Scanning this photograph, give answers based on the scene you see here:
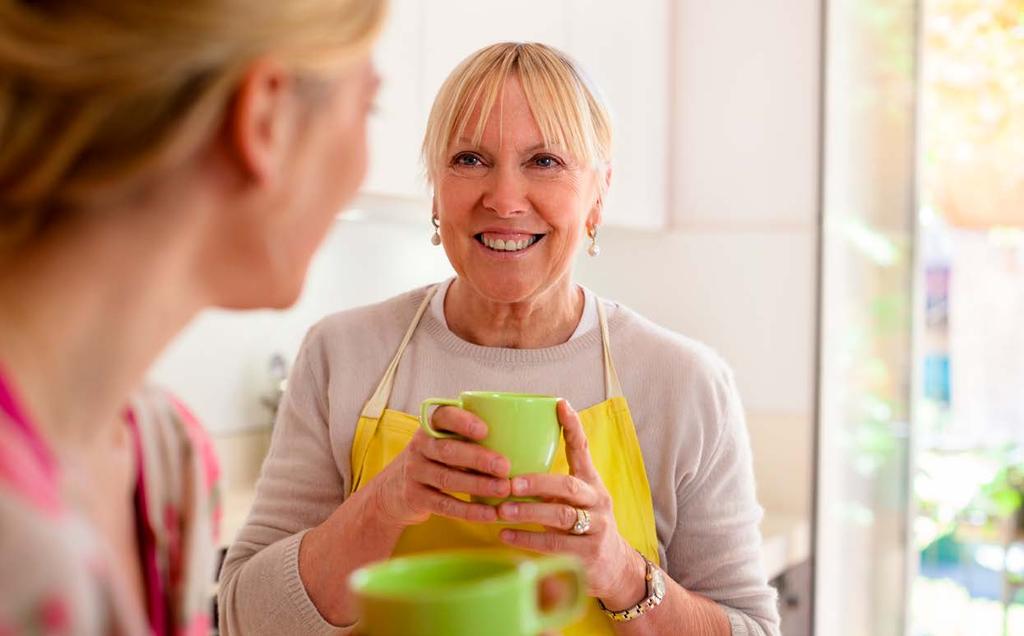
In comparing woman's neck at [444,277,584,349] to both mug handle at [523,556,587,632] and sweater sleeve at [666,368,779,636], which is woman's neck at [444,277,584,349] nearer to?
sweater sleeve at [666,368,779,636]

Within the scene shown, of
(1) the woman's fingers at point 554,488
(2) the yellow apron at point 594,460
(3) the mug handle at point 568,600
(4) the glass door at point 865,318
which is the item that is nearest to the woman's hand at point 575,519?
(1) the woman's fingers at point 554,488

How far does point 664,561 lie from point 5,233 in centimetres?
93

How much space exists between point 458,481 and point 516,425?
3.2 inches

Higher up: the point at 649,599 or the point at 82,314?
the point at 82,314

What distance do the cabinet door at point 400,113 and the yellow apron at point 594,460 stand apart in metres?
0.81

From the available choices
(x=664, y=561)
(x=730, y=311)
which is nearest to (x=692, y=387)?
(x=664, y=561)

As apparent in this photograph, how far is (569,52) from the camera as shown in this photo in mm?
2686

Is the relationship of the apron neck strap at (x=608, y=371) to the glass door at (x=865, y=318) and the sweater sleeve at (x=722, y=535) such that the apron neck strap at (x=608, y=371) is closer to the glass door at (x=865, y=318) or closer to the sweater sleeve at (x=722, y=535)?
the sweater sleeve at (x=722, y=535)

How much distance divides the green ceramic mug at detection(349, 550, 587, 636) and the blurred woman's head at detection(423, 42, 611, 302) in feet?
2.44

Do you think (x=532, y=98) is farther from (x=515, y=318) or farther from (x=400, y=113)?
(x=400, y=113)

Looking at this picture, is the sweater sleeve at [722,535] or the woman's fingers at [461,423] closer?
the woman's fingers at [461,423]

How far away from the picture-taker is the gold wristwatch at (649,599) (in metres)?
1.20

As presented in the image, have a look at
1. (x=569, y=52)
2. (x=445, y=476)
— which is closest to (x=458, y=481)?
(x=445, y=476)

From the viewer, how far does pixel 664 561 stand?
1.34m
